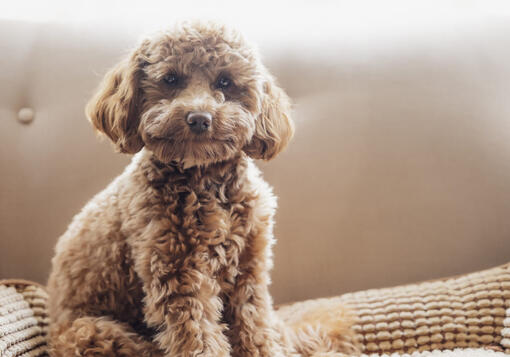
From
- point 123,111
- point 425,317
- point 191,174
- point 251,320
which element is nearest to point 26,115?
point 123,111

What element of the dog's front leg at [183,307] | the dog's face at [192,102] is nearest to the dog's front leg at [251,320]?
the dog's front leg at [183,307]

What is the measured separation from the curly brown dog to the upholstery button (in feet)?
2.33

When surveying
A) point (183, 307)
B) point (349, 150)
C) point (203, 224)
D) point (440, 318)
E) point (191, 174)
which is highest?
point (349, 150)

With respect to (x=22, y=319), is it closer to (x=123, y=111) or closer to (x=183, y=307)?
(x=183, y=307)

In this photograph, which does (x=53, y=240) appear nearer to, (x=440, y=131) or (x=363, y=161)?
(x=363, y=161)

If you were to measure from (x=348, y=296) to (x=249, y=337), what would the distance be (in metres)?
0.52

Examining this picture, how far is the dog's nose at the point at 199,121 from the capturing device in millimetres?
1298

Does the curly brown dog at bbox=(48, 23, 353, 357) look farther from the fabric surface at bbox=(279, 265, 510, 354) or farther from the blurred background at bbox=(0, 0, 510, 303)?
the blurred background at bbox=(0, 0, 510, 303)

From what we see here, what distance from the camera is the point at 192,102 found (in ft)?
4.41

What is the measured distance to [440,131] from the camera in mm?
2051

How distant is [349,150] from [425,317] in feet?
2.37

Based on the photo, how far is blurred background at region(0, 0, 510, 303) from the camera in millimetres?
2029

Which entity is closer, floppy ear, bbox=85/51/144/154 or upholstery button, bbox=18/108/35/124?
floppy ear, bbox=85/51/144/154

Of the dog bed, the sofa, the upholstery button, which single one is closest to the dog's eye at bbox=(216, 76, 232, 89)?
the sofa
